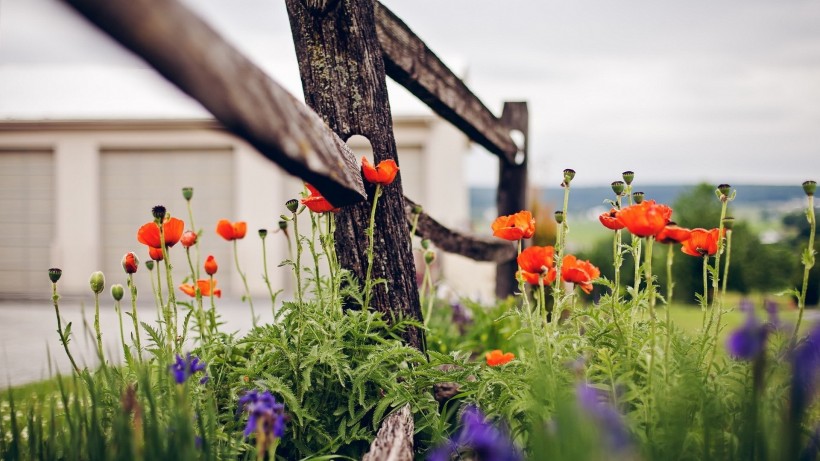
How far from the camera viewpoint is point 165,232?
211 cm

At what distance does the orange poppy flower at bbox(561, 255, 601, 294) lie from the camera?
2.26 metres

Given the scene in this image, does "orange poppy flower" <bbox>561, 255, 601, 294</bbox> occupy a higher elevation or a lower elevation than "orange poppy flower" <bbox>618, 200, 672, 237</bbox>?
lower

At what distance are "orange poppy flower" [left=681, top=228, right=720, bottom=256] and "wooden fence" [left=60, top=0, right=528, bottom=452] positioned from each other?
95cm

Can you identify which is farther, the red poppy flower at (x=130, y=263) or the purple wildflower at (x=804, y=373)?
the red poppy flower at (x=130, y=263)

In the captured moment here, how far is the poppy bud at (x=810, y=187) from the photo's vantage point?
187 centimetres

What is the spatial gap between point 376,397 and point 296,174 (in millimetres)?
1010

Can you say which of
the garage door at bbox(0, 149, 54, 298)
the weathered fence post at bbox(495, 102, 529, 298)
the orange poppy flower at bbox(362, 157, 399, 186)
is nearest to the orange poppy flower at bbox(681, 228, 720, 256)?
the orange poppy flower at bbox(362, 157, 399, 186)

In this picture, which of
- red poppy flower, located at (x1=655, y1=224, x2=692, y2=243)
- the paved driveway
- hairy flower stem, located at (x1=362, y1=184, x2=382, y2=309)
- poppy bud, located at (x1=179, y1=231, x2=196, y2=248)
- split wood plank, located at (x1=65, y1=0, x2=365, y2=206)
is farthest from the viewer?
the paved driveway

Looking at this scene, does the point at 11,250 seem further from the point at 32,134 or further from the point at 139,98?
the point at 139,98

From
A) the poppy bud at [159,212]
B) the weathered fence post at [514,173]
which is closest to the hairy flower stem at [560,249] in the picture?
the poppy bud at [159,212]

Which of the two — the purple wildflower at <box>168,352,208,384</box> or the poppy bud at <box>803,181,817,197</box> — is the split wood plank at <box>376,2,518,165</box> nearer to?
the purple wildflower at <box>168,352,208,384</box>

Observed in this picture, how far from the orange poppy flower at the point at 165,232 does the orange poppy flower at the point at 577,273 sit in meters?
1.30

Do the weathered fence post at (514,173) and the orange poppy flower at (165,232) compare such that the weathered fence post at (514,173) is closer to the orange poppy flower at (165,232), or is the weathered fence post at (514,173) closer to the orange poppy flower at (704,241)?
the orange poppy flower at (704,241)

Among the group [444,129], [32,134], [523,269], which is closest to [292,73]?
[444,129]
